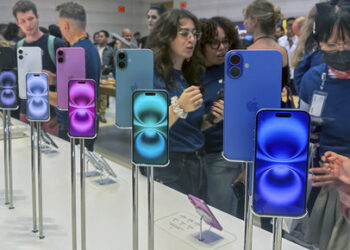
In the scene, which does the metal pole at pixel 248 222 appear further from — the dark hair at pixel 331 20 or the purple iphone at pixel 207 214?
the dark hair at pixel 331 20

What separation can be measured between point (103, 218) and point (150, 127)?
497 mm

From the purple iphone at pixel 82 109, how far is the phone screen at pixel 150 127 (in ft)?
0.59

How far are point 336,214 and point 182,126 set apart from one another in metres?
0.62

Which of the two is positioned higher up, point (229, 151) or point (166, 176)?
point (229, 151)

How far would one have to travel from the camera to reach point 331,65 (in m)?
1.24

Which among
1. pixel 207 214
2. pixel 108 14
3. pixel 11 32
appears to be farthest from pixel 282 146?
pixel 108 14

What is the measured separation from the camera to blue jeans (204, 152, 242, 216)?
5.34 ft

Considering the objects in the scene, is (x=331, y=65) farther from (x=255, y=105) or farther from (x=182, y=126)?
(x=255, y=105)

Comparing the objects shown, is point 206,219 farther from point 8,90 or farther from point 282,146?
point 8,90

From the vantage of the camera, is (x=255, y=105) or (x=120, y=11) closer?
(x=255, y=105)

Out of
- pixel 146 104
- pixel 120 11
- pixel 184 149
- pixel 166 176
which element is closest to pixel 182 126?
pixel 184 149

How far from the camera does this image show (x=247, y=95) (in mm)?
639

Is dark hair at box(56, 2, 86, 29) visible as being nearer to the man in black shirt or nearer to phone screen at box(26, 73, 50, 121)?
the man in black shirt

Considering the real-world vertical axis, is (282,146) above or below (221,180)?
above
